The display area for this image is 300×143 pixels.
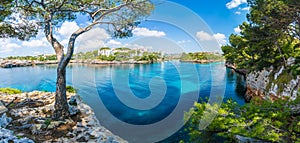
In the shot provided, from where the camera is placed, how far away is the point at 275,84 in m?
11.4

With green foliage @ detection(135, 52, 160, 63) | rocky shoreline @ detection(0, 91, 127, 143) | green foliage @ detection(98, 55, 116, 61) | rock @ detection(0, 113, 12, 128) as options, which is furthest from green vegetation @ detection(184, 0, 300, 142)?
green foliage @ detection(98, 55, 116, 61)

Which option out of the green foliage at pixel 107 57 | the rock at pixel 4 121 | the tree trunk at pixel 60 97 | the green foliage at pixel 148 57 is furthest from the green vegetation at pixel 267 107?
the green foliage at pixel 107 57

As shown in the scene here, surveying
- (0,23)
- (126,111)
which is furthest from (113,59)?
(0,23)

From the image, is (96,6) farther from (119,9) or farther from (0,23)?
(0,23)

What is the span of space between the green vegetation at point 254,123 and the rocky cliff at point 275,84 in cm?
537

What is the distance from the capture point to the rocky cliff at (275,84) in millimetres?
9377

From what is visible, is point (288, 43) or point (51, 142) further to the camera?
point (288, 43)

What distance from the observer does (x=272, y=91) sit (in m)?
11.8

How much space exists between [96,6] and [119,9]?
0.92 meters

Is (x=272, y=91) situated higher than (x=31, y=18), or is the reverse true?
(x=31, y=18)

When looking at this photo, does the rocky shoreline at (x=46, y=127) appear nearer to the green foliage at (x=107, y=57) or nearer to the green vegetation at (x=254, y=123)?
the green vegetation at (x=254, y=123)

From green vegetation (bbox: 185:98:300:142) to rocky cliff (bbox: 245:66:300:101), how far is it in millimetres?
5371

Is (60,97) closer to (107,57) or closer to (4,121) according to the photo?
(4,121)

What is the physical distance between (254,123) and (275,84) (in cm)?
1036
